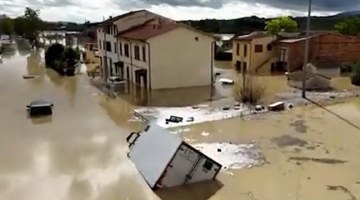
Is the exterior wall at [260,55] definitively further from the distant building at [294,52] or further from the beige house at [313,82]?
the beige house at [313,82]

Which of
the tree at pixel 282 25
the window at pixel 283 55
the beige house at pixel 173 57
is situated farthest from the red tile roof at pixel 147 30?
the tree at pixel 282 25

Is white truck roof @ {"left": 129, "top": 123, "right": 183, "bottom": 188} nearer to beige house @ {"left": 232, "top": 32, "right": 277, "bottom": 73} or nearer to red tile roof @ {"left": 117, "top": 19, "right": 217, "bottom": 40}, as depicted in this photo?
red tile roof @ {"left": 117, "top": 19, "right": 217, "bottom": 40}

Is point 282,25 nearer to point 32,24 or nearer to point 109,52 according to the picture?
point 109,52

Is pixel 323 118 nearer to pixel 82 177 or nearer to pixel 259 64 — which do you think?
pixel 82 177

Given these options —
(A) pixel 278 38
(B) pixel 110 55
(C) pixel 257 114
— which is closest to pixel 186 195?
(C) pixel 257 114

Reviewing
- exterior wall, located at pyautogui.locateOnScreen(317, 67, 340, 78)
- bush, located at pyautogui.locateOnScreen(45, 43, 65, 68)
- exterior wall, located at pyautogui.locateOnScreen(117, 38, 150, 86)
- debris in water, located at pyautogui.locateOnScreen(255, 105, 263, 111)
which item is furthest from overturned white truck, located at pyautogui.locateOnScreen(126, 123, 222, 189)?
bush, located at pyautogui.locateOnScreen(45, 43, 65, 68)

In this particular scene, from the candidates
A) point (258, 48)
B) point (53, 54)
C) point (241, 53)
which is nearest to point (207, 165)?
point (258, 48)
